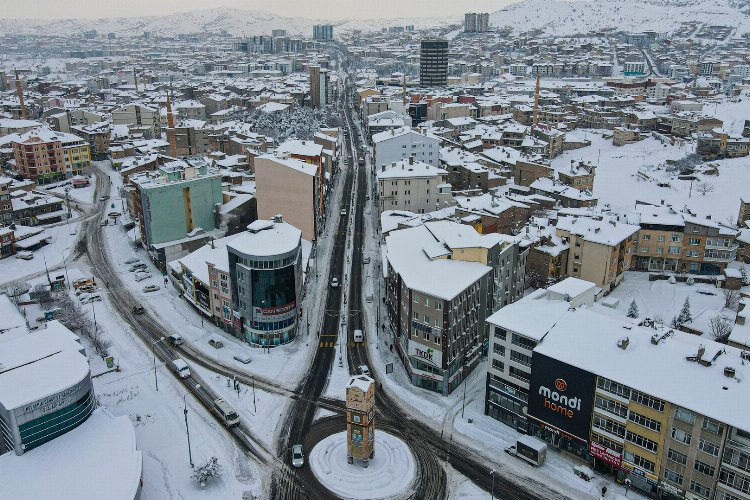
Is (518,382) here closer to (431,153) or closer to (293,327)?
(293,327)

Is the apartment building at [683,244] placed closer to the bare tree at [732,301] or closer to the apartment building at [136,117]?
the bare tree at [732,301]

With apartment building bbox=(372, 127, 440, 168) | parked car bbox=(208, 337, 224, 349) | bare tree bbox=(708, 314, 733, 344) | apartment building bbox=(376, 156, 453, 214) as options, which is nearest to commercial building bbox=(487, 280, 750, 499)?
bare tree bbox=(708, 314, 733, 344)

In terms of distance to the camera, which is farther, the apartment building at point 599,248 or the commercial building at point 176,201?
the commercial building at point 176,201

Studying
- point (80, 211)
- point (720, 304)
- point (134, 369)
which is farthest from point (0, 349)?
point (720, 304)

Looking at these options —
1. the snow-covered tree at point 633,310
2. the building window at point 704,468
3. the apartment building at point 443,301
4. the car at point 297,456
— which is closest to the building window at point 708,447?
the building window at point 704,468

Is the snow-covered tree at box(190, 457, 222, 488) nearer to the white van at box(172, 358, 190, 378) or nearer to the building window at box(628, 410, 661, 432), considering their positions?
the white van at box(172, 358, 190, 378)

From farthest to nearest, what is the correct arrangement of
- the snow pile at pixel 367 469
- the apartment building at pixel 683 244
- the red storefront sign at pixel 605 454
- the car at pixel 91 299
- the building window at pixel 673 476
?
the apartment building at pixel 683 244 → the car at pixel 91 299 → the snow pile at pixel 367 469 → the red storefront sign at pixel 605 454 → the building window at pixel 673 476
